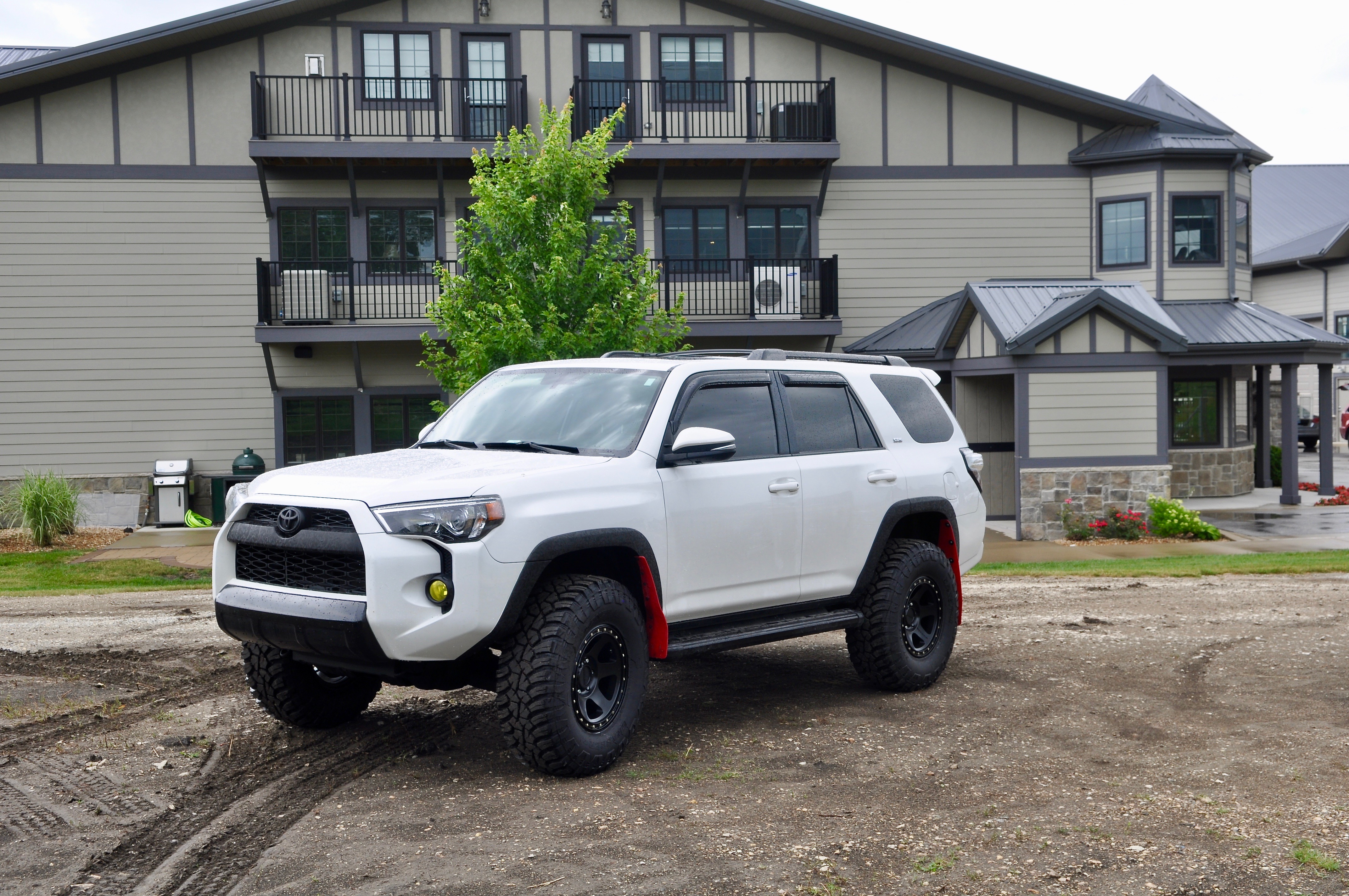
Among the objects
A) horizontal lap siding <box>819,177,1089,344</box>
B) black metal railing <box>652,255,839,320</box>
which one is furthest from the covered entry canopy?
black metal railing <box>652,255,839,320</box>

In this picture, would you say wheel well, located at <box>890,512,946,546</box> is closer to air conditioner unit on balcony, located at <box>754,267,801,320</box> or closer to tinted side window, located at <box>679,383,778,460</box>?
tinted side window, located at <box>679,383,778,460</box>

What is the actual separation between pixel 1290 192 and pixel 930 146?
31.0 m

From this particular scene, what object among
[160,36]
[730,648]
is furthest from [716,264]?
[730,648]

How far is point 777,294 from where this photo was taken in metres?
20.7

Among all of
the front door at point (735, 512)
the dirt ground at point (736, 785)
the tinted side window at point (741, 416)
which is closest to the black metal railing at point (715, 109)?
the dirt ground at point (736, 785)

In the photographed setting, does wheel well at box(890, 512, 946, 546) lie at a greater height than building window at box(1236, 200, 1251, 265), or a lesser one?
lesser

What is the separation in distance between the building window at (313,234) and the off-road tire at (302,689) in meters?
15.4

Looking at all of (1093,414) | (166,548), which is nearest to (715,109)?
(1093,414)

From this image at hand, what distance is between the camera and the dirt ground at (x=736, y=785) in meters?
4.14

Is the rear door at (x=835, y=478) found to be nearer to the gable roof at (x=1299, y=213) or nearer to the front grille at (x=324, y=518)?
the front grille at (x=324, y=518)

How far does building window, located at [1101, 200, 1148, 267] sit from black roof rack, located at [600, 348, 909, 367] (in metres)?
16.1

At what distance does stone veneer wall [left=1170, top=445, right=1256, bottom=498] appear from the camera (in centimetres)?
2177

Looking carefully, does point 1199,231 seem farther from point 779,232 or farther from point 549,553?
point 549,553

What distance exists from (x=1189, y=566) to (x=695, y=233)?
1125cm
